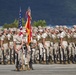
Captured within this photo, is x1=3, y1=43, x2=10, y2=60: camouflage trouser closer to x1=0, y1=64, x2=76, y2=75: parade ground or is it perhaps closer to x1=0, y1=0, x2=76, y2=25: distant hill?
x1=0, y1=64, x2=76, y2=75: parade ground

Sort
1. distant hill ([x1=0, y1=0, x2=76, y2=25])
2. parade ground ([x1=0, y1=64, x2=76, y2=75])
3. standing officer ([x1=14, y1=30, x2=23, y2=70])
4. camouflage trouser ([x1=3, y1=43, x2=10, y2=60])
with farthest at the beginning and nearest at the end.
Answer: distant hill ([x1=0, y1=0, x2=76, y2=25]) → camouflage trouser ([x1=3, y1=43, x2=10, y2=60]) → standing officer ([x1=14, y1=30, x2=23, y2=70]) → parade ground ([x1=0, y1=64, x2=76, y2=75])

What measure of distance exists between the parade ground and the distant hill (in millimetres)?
57035

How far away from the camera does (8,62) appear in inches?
1187

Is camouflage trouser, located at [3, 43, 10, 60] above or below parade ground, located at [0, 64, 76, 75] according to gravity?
above

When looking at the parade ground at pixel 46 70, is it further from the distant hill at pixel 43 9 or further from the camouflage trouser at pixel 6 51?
the distant hill at pixel 43 9

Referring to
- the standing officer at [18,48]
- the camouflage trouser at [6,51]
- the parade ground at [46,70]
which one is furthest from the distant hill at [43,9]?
the standing officer at [18,48]

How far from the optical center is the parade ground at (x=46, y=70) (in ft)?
82.2

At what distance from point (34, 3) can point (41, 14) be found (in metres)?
3.16

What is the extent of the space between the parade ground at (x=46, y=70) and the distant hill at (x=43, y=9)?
5703 centimetres

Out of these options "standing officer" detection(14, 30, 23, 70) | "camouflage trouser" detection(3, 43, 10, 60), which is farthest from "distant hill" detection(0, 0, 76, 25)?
"standing officer" detection(14, 30, 23, 70)

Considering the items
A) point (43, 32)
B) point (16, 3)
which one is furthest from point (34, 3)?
point (43, 32)

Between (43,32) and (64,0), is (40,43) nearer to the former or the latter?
(43,32)

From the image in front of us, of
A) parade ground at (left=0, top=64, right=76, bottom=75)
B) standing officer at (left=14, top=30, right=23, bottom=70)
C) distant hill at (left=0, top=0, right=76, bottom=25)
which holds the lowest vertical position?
parade ground at (left=0, top=64, right=76, bottom=75)

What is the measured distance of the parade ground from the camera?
82.2 feet
